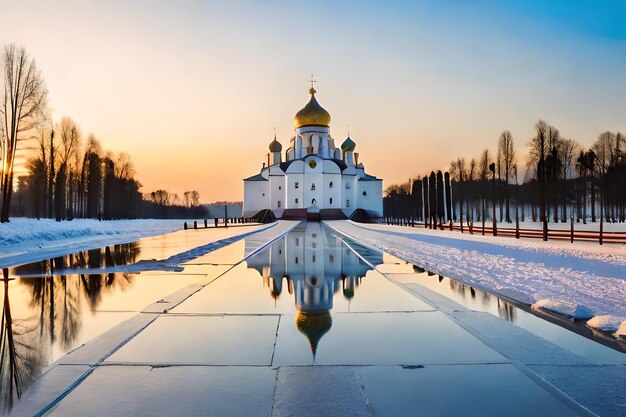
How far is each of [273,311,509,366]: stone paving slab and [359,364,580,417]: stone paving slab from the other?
0.33m

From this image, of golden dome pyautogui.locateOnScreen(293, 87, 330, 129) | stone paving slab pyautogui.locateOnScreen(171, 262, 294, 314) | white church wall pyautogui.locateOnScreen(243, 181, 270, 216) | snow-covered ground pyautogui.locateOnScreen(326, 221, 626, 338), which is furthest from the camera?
white church wall pyautogui.locateOnScreen(243, 181, 270, 216)

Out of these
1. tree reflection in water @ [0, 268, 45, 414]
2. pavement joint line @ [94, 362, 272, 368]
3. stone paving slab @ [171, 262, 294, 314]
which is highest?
stone paving slab @ [171, 262, 294, 314]

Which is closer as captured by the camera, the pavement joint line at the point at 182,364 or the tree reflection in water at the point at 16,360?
the tree reflection in water at the point at 16,360

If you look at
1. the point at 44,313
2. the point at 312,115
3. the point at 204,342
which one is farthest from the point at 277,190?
the point at 204,342

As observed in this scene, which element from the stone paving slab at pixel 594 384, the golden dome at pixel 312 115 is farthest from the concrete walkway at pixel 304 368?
the golden dome at pixel 312 115

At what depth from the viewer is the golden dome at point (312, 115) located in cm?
8856

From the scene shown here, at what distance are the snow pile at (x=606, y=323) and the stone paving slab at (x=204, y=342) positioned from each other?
4.53 m

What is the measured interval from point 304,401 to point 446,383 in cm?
139

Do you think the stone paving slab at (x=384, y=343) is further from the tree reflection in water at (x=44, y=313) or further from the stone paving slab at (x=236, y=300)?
the tree reflection in water at (x=44, y=313)

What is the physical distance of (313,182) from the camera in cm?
8325

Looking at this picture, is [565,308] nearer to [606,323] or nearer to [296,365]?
[606,323]

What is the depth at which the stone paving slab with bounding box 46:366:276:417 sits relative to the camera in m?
3.74

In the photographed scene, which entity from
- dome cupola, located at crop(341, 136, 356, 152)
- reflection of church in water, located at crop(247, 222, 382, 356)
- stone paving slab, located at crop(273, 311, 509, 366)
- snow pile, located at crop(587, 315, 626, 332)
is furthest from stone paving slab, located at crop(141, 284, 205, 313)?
dome cupola, located at crop(341, 136, 356, 152)

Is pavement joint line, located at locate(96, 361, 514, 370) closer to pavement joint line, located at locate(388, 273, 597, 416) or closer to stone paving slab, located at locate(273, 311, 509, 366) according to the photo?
stone paving slab, located at locate(273, 311, 509, 366)
